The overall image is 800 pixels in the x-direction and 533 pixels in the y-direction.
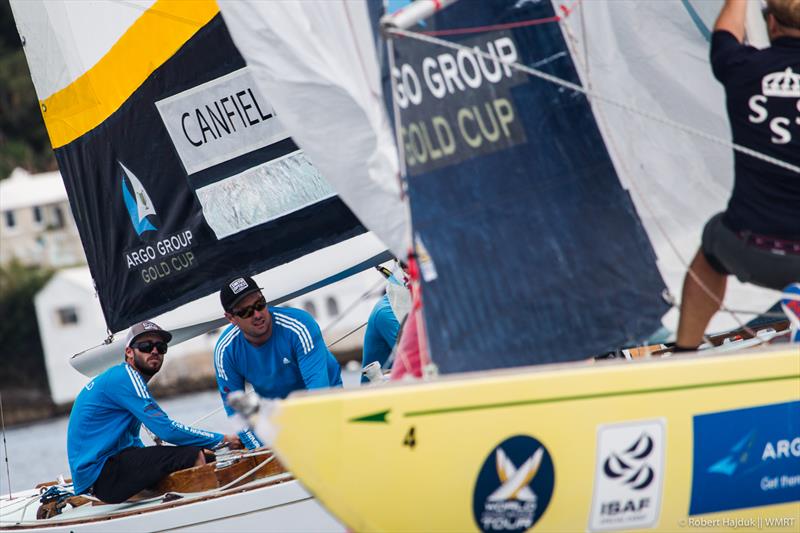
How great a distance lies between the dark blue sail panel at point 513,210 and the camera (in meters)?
4.25

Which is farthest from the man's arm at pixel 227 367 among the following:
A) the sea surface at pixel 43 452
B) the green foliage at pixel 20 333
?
the green foliage at pixel 20 333

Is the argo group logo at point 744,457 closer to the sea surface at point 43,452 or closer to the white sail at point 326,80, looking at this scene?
the white sail at point 326,80

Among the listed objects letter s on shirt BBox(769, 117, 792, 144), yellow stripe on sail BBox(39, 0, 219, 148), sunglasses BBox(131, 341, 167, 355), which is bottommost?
sunglasses BBox(131, 341, 167, 355)

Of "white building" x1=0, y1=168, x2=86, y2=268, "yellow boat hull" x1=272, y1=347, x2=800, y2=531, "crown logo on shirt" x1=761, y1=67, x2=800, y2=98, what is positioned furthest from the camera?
"white building" x1=0, y1=168, x2=86, y2=268

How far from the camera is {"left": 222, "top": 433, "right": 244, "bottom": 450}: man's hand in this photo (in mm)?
6629

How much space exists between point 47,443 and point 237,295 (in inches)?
697

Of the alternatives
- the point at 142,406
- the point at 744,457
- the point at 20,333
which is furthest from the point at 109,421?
the point at 20,333

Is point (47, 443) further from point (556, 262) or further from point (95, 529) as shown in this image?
point (556, 262)

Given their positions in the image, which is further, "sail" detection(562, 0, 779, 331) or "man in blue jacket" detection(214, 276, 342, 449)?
"man in blue jacket" detection(214, 276, 342, 449)

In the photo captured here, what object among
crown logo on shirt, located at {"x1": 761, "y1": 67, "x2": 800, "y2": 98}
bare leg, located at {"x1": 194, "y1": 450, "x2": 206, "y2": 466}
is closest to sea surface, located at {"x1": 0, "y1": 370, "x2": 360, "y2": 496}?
bare leg, located at {"x1": 194, "y1": 450, "x2": 206, "y2": 466}

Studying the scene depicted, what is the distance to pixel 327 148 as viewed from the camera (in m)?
4.50

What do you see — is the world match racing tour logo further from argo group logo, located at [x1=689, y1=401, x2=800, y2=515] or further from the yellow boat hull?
argo group logo, located at [x1=689, y1=401, x2=800, y2=515]

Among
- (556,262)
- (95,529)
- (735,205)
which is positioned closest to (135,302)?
(95,529)

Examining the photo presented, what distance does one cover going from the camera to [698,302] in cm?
446
